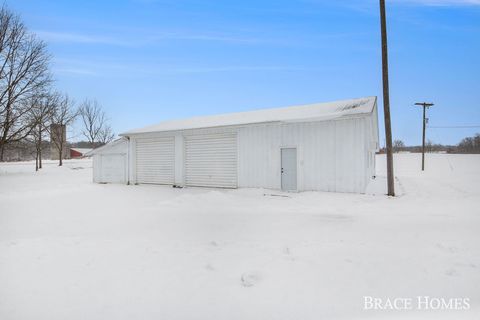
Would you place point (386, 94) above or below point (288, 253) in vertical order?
above

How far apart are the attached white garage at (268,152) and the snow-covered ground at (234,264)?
423cm

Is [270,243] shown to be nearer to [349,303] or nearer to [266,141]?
[349,303]

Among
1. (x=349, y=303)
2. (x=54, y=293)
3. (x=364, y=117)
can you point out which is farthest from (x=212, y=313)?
(x=364, y=117)

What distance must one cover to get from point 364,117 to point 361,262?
27.7ft

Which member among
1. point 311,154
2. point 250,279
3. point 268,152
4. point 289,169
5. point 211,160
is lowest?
point 250,279

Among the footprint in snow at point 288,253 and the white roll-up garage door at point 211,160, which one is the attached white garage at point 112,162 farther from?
the footprint in snow at point 288,253

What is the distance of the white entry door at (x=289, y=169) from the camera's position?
12977 millimetres

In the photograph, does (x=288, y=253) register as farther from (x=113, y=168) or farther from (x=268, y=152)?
(x=113, y=168)

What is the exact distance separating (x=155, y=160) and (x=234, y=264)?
44.7 ft

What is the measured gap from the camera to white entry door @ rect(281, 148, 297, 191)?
12977 millimetres

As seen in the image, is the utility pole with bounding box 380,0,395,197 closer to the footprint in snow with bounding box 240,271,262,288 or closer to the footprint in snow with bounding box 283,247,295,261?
the footprint in snow with bounding box 283,247,295,261

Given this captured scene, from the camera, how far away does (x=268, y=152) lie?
1355cm

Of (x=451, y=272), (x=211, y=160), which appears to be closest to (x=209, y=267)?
(x=451, y=272)

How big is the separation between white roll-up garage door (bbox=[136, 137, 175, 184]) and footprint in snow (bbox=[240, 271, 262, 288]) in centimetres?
1299
